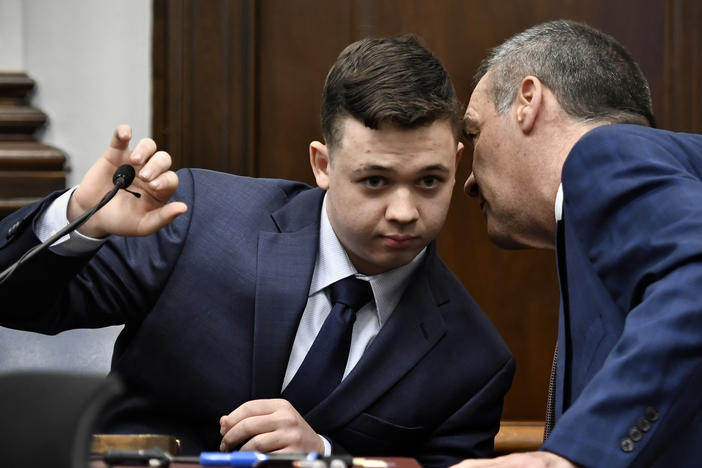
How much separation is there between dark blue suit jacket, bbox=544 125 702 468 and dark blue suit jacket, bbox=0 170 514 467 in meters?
0.20

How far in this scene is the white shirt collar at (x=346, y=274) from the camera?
1.40 metres

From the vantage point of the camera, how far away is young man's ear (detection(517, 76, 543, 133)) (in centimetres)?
142

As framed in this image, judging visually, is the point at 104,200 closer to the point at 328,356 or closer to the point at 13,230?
the point at 13,230

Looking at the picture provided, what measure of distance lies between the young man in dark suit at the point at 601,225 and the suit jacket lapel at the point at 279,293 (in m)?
0.33

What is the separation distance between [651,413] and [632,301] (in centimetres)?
16

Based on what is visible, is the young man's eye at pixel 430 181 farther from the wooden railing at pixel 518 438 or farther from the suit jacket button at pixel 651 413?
the wooden railing at pixel 518 438

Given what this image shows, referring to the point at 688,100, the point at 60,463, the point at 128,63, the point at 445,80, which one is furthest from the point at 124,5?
the point at 60,463

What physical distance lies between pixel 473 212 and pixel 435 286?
2.32 feet

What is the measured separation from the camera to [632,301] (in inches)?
41.8

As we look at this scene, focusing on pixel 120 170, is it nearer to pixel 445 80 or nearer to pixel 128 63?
pixel 445 80

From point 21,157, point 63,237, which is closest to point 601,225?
point 63,237

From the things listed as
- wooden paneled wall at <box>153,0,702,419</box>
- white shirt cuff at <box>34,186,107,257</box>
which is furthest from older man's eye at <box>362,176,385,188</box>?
wooden paneled wall at <box>153,0,702,419</box>

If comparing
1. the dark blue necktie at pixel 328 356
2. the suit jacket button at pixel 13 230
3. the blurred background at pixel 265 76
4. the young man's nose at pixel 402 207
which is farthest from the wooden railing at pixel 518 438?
the suit jacket button at pixel 13 230

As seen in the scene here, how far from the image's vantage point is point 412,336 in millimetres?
1384
